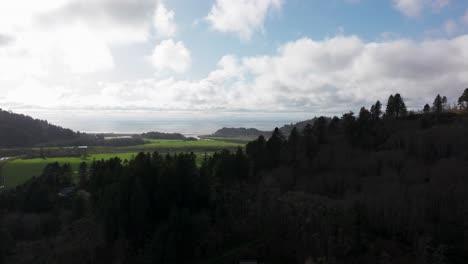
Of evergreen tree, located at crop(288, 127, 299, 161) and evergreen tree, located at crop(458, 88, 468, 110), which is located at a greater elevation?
evergreen tree, located at crop(458, 88, 468, 110)

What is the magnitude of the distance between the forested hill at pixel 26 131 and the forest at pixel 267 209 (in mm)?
48971

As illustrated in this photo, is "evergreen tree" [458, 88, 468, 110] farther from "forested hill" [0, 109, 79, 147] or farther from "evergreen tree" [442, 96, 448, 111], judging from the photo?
"forested hill" [0, 109, 79, 147]

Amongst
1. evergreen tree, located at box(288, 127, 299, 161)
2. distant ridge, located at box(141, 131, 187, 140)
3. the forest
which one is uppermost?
distant ridge, located at box(141, 131, 187, 140)

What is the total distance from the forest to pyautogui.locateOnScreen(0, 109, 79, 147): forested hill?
4897 centimetres

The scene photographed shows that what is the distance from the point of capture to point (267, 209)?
1562 cm

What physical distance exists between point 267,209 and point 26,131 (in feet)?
241

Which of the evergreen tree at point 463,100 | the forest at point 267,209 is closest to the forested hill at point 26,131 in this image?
the forest at point 267,209

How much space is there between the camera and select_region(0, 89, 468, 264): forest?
1289 cm

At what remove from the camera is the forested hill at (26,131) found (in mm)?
64125

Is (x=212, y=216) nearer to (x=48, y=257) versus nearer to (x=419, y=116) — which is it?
(x=48, y=257)

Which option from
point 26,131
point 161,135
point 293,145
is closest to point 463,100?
point 293,145

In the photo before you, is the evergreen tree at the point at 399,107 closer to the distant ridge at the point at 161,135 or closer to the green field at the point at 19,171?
the green field at the point at 19,171

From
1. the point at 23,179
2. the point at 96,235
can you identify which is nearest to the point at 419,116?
the point at 96,235

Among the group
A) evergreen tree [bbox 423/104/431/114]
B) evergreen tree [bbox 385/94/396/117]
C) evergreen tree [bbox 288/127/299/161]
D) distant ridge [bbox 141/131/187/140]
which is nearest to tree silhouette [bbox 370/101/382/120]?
evergreen tree [bbox 385/94/396/117]
